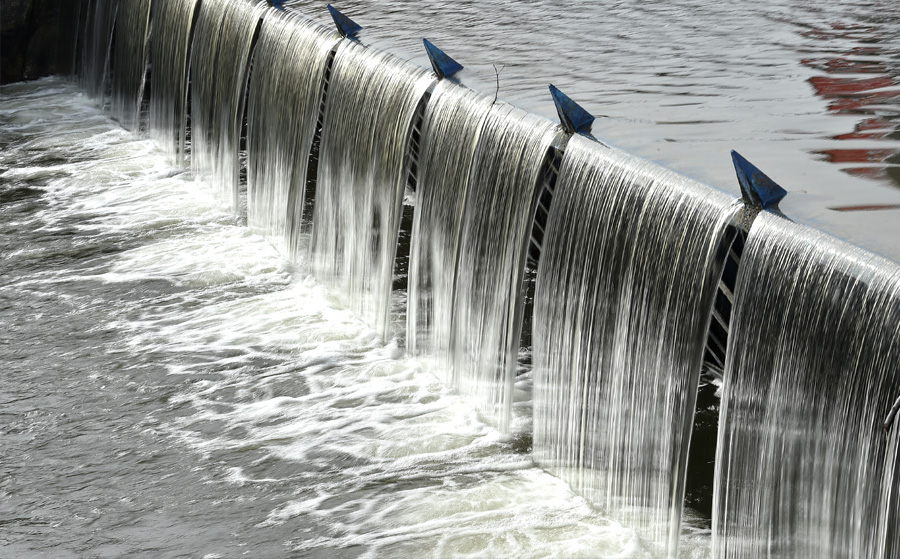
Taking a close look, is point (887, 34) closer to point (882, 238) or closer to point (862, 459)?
point (882, 238)

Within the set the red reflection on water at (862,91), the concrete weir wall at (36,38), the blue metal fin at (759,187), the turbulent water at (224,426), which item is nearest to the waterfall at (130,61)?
the concrete weir wall at (36,38)

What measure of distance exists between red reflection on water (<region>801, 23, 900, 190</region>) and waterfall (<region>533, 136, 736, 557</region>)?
1.01 metres

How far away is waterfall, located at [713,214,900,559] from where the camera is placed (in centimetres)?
422

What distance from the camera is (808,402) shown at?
458 cm

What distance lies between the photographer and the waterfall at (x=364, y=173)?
27.7 ft

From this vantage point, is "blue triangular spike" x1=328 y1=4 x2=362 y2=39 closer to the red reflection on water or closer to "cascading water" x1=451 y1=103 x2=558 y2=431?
"cascading water" x1=451 y1=103 x2=558 y2=431

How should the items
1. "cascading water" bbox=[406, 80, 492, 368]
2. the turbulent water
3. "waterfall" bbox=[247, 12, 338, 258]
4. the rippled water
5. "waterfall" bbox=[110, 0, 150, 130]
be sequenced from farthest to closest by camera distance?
1. "waterfall" bbox=[110, 0, 150, 130]
2. "waterfall" bbox=[247, 12, 338, 258]
3. "cascading water" bbox=[406, 80, 492, 368]
4. the turbulent water
5. the rippled water

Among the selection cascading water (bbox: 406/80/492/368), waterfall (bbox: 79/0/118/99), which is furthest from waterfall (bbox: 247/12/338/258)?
waterfall (bbox: 79/0/118/99)

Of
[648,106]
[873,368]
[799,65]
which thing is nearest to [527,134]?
[648,106]

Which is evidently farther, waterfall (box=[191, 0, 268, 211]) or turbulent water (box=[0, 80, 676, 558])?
waterfall (box=[191, 0, 268, 211])

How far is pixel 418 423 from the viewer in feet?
23.7

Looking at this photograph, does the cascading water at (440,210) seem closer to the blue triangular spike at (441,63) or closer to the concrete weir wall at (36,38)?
the blue triangular spike at (441,63)

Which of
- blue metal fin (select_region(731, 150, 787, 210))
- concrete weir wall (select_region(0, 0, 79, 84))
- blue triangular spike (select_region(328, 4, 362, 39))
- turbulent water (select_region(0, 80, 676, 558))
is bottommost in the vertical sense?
turbulent water (select_region(0, 80, 676, 558))

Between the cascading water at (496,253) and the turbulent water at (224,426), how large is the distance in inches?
10.9
